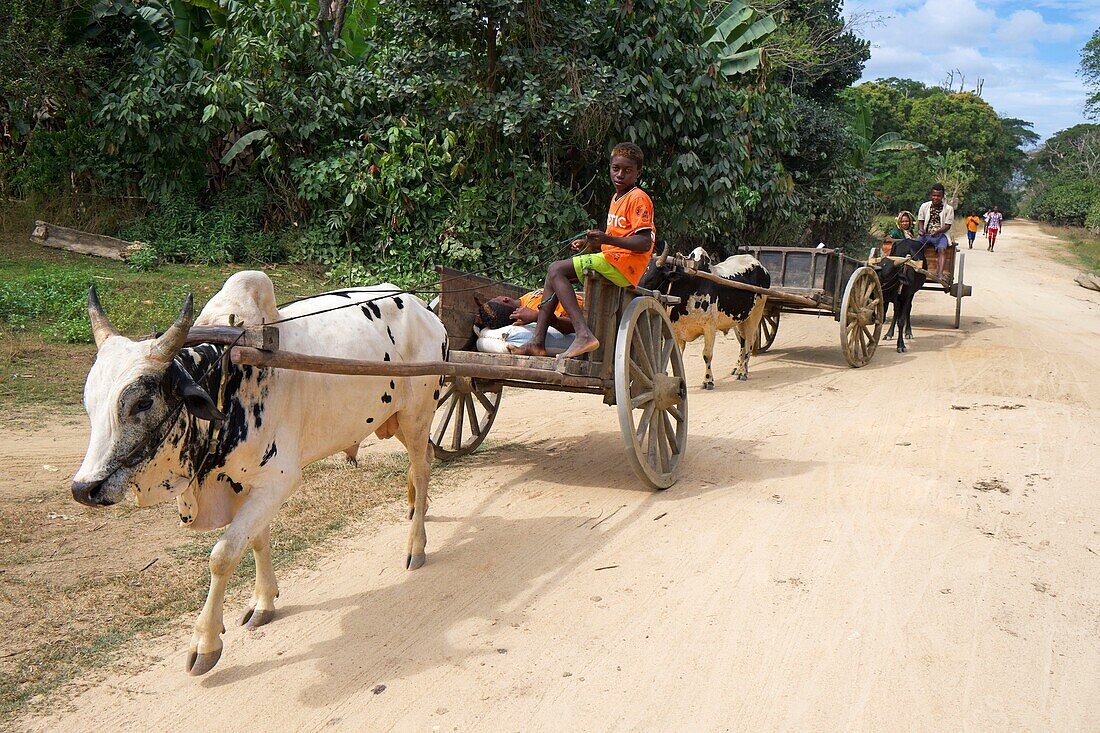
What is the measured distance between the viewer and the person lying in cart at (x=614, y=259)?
19.5 feet

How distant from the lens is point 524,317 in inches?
253

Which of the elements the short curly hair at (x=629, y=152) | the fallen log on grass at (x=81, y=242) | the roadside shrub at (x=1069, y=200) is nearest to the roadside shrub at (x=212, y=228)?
the fallen log on grass at (x=81, y=242)

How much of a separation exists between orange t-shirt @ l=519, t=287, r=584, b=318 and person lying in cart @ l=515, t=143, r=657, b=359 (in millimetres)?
186

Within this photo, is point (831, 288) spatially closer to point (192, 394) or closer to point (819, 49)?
point (192, 394)

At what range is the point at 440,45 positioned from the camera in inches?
506

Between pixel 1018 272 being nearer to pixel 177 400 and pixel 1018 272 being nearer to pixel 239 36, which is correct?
pixel 239 36

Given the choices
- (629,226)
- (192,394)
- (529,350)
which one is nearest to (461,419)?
(529,350)

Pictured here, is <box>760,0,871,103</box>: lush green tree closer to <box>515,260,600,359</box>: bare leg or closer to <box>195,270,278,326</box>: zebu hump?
<box>515,260,600,359</box>: bare leg

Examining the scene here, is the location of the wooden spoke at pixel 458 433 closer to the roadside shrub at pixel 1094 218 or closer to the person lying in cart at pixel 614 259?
the person lying in cart at pixel 614 259

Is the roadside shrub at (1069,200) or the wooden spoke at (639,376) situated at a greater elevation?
the roadside shrub at (1069,200)

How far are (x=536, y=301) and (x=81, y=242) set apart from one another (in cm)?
955

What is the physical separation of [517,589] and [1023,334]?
13223 millimetres

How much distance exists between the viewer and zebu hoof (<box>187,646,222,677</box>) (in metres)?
3.76

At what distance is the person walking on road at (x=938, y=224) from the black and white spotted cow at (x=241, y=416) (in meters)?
11.4
